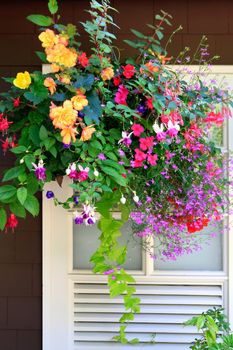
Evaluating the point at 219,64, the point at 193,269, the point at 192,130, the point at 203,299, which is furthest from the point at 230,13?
the point at 203,299

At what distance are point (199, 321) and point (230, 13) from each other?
1756mm

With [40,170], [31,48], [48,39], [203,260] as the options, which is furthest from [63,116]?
[203,260]

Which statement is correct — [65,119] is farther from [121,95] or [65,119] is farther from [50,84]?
[121,95]

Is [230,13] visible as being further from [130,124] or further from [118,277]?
[118,277]

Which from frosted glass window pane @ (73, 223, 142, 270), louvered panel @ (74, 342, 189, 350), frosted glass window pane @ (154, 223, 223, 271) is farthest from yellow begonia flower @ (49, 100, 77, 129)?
louvered panel @ (74, 342, 189, 350)

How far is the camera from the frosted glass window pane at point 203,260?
2725 millimetres

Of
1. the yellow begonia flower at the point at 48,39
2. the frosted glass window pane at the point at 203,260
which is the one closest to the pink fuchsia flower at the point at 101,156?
the yellow begonia flower at the point at 48,39

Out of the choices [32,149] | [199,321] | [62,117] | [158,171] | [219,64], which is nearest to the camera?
[62,117]

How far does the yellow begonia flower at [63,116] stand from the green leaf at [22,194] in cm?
27

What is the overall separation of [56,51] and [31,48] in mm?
1063

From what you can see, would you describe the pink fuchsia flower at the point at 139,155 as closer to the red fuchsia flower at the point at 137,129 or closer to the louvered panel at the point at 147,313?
the red fuchsia flower at the point at 137,129

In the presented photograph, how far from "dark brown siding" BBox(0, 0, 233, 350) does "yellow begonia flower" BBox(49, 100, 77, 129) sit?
1154 mm

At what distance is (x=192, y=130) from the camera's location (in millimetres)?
2018

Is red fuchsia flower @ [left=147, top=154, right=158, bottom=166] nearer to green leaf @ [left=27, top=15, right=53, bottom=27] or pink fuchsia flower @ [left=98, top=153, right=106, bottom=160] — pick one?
pink fuchsia flower @ [left=98, top=153, right=106, bottom=160]
